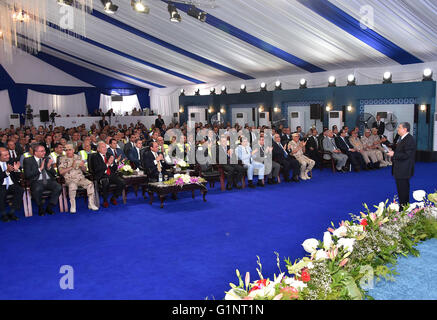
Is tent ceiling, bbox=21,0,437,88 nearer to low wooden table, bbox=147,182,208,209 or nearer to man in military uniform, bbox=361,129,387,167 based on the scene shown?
man in military uniform, bbox=361,129,387,167

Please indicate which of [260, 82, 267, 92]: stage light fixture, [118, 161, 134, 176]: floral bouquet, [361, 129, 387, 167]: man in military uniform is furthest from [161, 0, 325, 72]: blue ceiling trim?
[118, 161, 134, 176]: floral bouquet

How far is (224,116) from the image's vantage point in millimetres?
20469

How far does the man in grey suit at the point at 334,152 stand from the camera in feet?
36.1

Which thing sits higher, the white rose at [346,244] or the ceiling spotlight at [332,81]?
the ceiling spotlight at [332,81]

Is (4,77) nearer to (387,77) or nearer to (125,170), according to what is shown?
(125,170)

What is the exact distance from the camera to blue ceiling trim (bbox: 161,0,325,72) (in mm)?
11817

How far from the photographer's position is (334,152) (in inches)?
437

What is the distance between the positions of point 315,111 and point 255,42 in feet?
11.6

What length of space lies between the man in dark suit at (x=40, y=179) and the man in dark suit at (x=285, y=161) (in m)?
5.17

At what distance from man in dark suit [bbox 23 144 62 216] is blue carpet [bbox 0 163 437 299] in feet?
0.99

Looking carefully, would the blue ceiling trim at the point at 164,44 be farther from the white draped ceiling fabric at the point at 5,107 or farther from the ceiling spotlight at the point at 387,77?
the white draped ceiling fabric at the point at 5,107

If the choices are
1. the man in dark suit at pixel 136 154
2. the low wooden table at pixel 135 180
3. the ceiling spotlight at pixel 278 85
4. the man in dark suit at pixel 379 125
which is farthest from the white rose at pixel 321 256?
the ceiling spotlight at pixel 278 85

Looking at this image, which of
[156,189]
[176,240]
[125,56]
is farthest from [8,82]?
[176,240]
